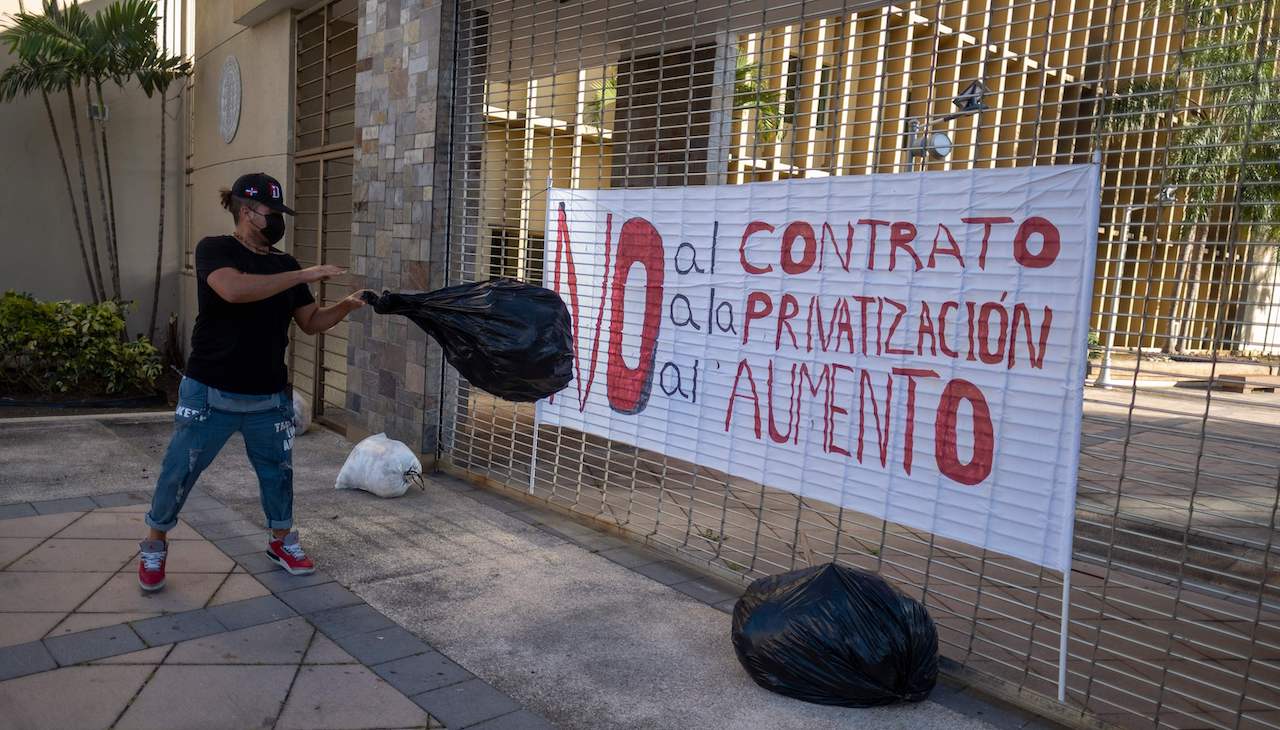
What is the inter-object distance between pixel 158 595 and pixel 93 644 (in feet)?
A: 1.74

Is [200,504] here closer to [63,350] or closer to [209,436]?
[209,436]

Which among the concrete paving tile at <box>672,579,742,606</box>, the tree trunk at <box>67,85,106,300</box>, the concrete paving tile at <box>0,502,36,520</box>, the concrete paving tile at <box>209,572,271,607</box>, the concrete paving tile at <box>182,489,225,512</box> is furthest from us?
the tree trunk at <box>67,85,106,300</box>

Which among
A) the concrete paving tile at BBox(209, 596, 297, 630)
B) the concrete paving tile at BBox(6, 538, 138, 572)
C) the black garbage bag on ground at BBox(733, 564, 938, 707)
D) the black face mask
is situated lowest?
the concrete paving tile at BBox(6, 538, 138, 572)

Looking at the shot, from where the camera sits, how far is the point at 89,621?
12.2ft

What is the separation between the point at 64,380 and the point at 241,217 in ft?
21.7

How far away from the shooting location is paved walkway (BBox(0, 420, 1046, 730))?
10.5 ft

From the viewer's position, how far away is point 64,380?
363 inches

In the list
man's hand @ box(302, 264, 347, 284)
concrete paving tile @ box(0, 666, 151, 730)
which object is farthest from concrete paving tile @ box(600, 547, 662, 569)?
concrete paving tile @ box(0, 666, 151, 730)

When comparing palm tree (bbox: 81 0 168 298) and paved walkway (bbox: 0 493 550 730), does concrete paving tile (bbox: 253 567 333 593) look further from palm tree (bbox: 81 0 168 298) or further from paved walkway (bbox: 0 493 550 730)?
palm tree (bbox: 81 0 168 298)

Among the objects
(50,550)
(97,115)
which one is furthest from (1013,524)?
(97,115)

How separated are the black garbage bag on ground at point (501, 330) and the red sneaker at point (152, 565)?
4.79ft

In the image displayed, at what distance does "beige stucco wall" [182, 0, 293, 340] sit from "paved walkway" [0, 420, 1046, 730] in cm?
Result: 463

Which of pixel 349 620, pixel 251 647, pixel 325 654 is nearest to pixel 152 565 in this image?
pixel 251 647

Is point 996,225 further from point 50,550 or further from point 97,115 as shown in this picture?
point 97,115
